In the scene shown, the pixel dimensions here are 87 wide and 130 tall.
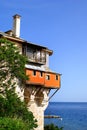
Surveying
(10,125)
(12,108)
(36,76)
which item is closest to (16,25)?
(36,76)

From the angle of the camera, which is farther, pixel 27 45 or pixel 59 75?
pixel 59 75

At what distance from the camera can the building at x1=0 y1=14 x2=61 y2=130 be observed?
33125 millimetres

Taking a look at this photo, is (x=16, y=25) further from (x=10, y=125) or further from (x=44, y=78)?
(x=10, y=125)

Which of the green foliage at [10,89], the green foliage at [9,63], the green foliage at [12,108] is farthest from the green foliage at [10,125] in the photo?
the green foliage at [9,63]

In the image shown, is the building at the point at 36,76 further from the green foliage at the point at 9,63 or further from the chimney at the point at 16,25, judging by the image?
the green foliage at the point at 9,63

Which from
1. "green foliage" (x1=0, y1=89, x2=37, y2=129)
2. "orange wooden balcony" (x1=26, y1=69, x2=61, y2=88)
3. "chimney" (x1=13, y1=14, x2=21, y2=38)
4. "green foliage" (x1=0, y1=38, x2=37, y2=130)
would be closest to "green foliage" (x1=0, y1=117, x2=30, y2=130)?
"green foliage" (x1=0, y1=38, x2=37, y2=130)

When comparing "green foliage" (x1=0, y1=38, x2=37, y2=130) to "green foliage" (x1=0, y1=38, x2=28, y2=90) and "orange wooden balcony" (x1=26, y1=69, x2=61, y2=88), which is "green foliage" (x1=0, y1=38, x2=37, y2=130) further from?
"orange wooden balcony" (x1=26, y1=69, x2=61, y2=88)

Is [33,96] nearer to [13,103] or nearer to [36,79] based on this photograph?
[36,79]

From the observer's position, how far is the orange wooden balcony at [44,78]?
108 ft

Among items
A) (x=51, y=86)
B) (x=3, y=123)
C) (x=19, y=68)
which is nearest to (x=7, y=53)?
(x=19, y=68)

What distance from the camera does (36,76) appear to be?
33438 millimetres

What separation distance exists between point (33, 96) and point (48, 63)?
5.16 metres

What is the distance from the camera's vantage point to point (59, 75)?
121 feet

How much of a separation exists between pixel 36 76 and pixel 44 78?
4.51 feet
